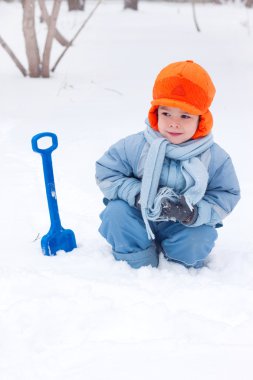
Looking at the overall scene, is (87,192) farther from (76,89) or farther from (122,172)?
(76,89)

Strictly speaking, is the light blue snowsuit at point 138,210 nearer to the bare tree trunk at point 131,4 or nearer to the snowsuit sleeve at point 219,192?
the snowsuit sleeve at point 219,192

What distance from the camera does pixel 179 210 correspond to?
1.98 m

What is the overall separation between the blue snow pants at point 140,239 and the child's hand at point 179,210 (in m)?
0.13

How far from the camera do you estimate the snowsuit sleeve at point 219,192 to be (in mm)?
2041

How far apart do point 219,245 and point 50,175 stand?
0.88m

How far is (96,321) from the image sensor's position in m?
1.67

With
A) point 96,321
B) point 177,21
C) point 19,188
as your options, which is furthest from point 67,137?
point 177,21

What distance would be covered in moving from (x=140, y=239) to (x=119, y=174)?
279 mm

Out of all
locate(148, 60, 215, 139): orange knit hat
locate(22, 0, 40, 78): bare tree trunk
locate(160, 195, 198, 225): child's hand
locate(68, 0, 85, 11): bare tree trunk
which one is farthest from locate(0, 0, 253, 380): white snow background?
locate(68, 0, 85, 11): bare tree trunk

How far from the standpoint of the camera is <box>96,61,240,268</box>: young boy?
1921 millimetres

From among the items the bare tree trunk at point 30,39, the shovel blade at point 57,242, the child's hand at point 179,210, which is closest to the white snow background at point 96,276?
the shovel blade at point 57,242

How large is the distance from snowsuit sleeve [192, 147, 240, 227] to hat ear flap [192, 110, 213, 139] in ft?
0.32

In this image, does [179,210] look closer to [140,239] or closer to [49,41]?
[140,239]

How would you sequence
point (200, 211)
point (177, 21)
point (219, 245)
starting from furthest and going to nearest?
point (177, 21)
point (219, 245)
point (200, 211)
